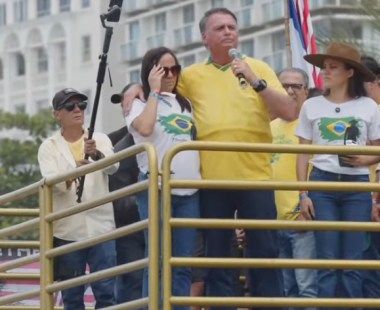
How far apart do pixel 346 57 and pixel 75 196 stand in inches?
76.5

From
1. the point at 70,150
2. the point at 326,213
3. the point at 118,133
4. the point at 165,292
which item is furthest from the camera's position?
the point at 118,133

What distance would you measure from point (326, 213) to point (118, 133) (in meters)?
2.93

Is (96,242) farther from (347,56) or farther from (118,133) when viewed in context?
(118,133)

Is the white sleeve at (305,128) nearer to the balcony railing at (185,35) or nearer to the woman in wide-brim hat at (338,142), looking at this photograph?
the woman in wide-brim hat at (338,142)

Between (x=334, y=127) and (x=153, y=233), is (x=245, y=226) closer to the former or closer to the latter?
(x=153, y=233)

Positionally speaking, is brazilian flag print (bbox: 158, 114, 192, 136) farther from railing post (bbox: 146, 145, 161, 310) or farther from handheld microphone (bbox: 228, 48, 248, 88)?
railing post (bbox: 146, 145, 161, 310)

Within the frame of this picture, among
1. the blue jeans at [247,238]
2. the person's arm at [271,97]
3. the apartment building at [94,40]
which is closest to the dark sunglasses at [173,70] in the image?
the person's arm at [271,97]

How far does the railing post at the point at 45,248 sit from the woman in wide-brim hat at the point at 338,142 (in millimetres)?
1500

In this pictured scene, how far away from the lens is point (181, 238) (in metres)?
11.7

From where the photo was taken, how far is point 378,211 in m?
12.4

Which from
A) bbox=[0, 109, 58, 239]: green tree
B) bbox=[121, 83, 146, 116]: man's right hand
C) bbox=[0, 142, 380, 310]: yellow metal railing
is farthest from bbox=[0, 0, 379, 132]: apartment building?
bbox=[0, 142, 380, 310]: yellow metal railing

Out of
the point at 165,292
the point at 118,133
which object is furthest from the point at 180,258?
the point at 118,133

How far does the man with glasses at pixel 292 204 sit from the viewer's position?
1260 cm

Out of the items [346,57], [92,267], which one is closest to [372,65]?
[346,57]
